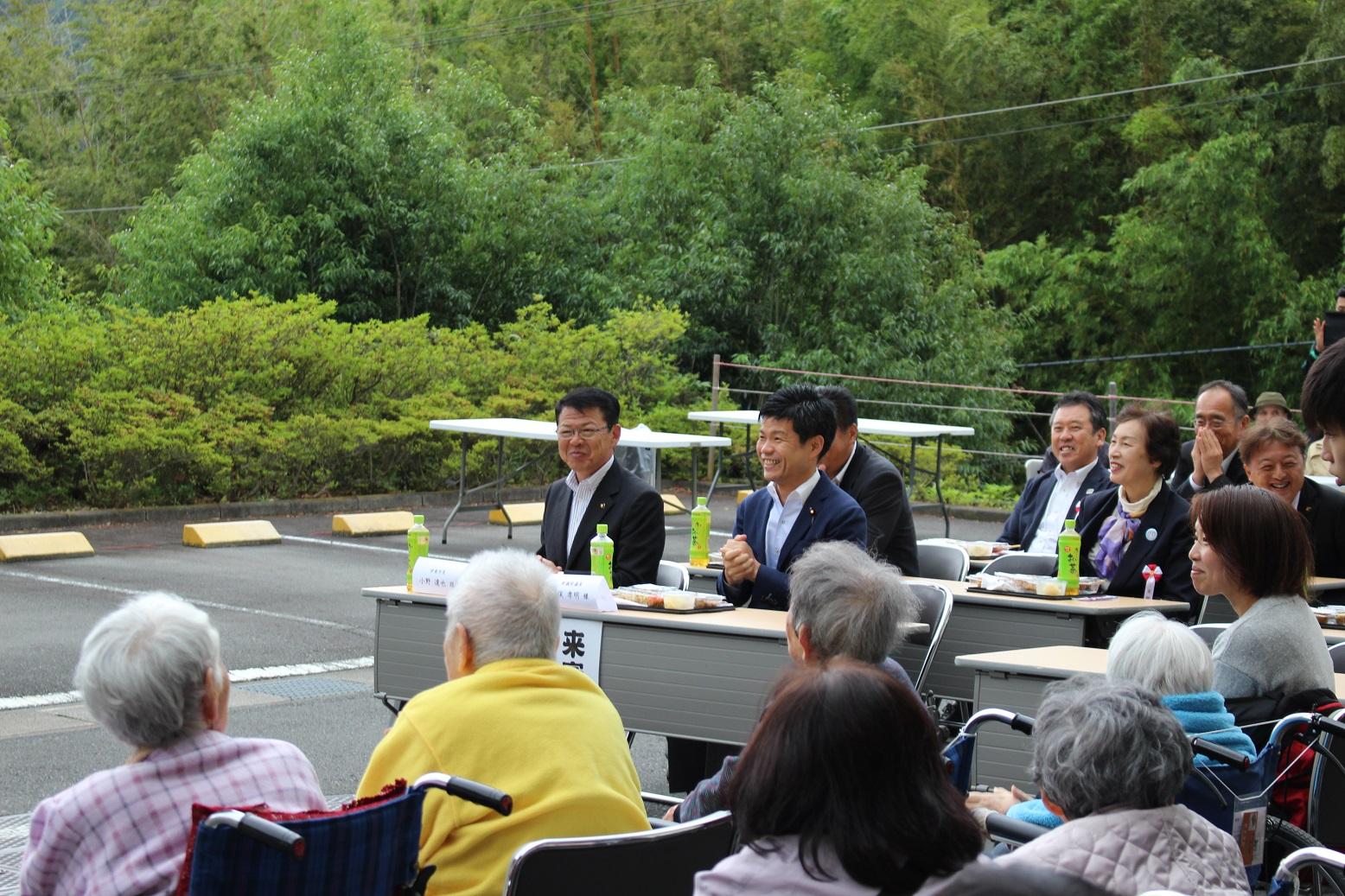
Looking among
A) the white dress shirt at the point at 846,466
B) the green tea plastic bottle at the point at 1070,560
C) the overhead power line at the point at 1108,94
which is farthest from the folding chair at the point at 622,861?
the overhead power line at the point at 1108,94

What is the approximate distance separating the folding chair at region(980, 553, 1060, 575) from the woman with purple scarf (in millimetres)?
452

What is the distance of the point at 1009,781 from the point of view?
5402mm

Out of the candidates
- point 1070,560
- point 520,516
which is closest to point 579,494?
point 1070,560

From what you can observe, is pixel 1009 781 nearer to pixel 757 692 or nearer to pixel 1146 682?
pixel 757 692

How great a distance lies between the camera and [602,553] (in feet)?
22.5

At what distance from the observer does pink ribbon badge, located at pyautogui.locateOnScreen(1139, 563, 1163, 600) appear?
7176 mm

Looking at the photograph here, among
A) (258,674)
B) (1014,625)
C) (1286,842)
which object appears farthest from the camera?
(258,674)

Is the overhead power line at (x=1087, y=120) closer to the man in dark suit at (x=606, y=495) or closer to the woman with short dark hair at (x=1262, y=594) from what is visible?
the man in dark suit at (x=606, y=495)

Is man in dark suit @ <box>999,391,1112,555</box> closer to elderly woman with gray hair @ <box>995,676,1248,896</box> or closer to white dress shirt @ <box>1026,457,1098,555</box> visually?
white dress shirt @ <box>1026,457,1098,555</box>

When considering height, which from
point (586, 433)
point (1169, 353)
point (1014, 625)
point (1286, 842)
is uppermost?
point (1169, 353)

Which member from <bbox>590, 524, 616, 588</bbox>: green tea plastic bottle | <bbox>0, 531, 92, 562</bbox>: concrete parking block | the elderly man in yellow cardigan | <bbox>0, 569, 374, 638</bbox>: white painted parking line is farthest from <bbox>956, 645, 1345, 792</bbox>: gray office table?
<bbox>0, 531, 92, 562</bbox>: concrete parking block

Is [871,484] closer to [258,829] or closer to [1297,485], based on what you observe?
[1297,485]

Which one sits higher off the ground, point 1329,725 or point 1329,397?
point 1329,397

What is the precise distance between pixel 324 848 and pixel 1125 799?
1493 millimetres
